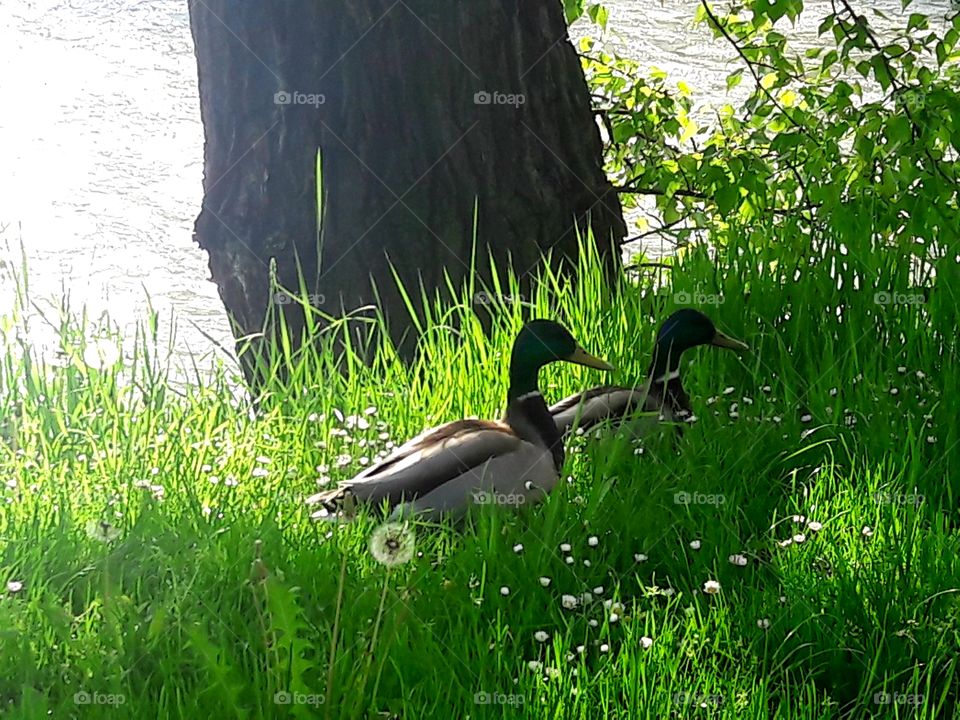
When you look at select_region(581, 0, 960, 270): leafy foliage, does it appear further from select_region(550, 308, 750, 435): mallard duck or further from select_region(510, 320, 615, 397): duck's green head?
select_region(510, 320, 615, 397): duck's green head

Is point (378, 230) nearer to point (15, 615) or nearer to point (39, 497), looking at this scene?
point (39, 497)

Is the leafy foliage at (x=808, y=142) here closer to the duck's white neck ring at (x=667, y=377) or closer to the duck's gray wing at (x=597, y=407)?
the duck's white neck ring at (x=667, y=377)

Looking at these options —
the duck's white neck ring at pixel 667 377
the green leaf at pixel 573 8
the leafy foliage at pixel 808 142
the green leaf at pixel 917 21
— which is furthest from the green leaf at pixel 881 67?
the duck's white neck ring at pixel 667 377

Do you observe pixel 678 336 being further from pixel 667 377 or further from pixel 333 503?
pixel 333 503

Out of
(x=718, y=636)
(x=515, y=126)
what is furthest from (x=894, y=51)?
(x=718, y=636)

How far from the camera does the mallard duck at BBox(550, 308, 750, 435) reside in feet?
11.0

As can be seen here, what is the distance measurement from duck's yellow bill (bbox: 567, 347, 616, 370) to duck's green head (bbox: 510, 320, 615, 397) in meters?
0.04

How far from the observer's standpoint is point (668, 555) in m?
2.88

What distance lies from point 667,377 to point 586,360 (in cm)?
24

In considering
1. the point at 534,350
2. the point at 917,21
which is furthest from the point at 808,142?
the point at 534,350

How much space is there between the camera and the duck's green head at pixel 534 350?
331cm

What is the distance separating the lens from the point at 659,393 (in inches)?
136

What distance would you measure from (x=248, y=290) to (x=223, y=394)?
0.72m

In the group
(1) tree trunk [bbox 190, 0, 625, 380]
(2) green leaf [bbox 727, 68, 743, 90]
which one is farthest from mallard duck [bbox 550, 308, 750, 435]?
(2) green leaf [bbox 727, 68, 743, 90]
